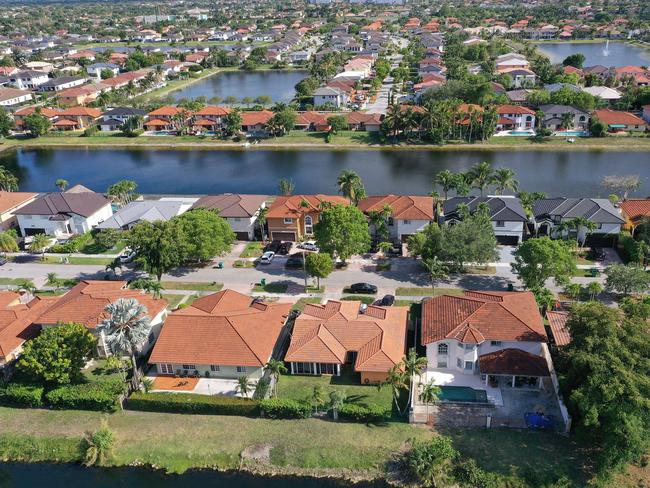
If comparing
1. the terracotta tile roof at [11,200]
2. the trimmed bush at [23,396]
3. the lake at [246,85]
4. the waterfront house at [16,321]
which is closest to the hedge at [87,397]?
the trimmed bush at [23,396]

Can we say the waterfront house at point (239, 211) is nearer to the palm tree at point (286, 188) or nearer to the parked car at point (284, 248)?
the parked car at point (284, 248)

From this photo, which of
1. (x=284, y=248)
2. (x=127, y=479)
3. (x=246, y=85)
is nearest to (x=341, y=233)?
(x=284, y=248)

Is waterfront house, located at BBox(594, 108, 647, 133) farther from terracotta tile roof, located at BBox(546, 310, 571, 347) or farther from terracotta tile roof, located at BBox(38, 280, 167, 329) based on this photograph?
terracotta tile roof, located at BBox(38, 280, 167, 329)

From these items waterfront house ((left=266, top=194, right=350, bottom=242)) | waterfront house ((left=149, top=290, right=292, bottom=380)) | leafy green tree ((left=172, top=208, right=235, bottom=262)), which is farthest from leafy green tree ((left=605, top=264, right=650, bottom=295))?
leafy green tree ((left=172, top=208, right=235, bottom=262))

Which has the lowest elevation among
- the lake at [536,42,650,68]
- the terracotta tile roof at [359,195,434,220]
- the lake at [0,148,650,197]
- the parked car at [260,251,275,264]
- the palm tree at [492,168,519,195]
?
the lake at [0,148,650,197]

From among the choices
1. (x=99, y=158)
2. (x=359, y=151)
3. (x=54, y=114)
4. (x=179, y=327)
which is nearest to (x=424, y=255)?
(x=179, y=327)

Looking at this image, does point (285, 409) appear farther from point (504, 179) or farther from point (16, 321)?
point (504, 179)

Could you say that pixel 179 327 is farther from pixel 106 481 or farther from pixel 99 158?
pixel 99 158
